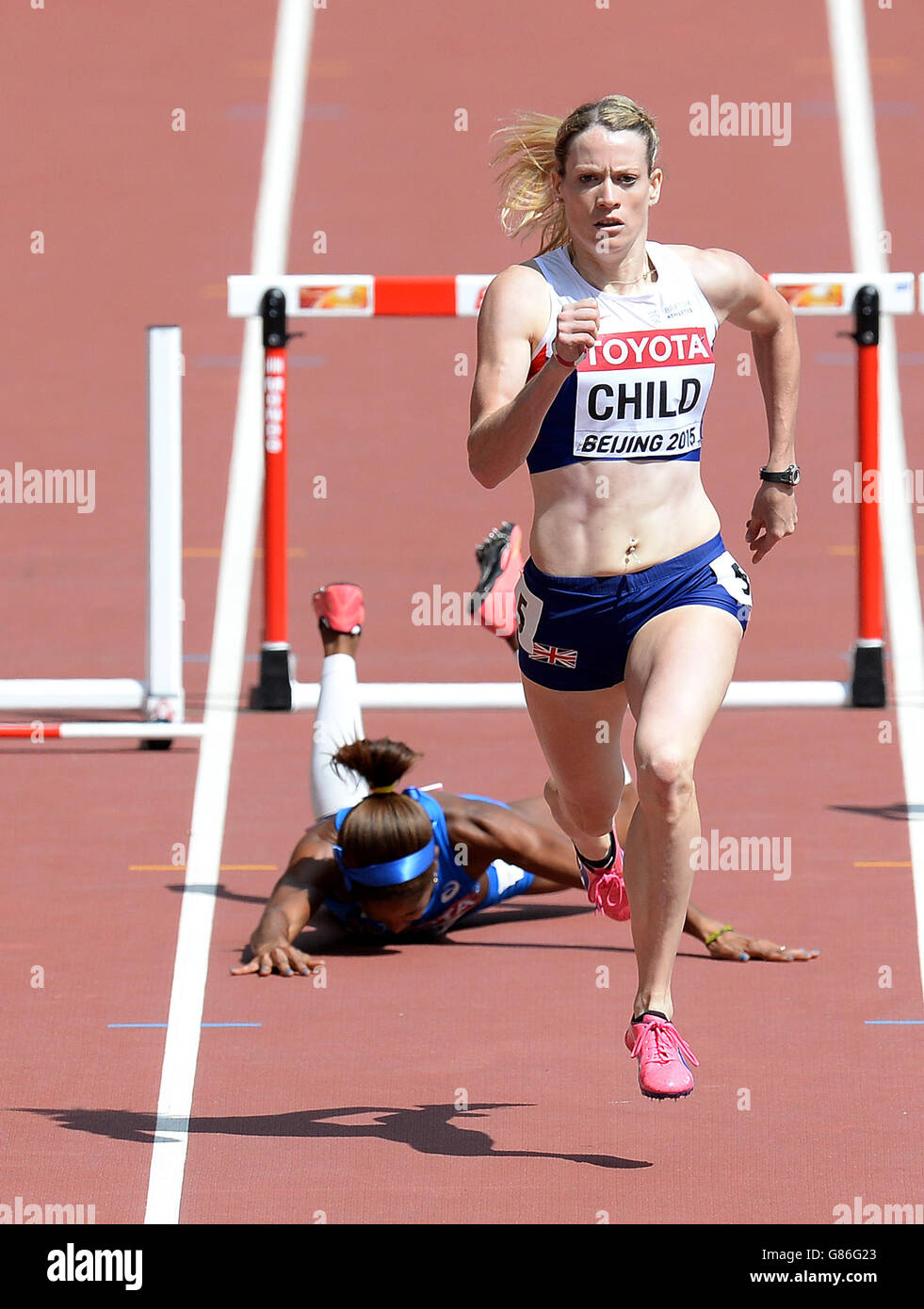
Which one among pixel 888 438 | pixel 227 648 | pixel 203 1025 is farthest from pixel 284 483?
pixel 888 438

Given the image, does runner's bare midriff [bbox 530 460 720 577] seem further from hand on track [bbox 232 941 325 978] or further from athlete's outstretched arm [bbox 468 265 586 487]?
hand on track [bbox 232 941 325 978]

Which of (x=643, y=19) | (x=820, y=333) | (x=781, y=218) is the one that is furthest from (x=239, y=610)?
(x=643, y=19)

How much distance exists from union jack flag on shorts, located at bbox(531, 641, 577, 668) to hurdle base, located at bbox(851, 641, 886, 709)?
5.25 metres

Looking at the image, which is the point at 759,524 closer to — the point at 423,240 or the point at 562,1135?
the point at 562,1135

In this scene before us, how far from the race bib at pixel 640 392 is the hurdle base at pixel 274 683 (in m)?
5.32

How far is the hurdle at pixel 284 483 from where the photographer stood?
10.7 m

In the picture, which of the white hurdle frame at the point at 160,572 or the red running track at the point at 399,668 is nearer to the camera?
the red running track at the point at 399,668

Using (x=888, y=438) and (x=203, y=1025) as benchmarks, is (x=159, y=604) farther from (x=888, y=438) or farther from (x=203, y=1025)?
(x=888, y=438)

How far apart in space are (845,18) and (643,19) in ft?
5.90

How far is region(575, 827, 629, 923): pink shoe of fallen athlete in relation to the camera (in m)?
6.86

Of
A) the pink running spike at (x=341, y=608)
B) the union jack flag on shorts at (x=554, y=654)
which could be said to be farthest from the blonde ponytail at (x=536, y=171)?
the pink running spike at (x=341, y=608)

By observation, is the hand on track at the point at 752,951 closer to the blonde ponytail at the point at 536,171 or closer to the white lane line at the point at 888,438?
the white lane line at the point at 888,438

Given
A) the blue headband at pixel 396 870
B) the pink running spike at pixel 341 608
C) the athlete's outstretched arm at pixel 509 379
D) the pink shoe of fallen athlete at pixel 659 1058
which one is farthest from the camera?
the pink running spike at pixel 341 608

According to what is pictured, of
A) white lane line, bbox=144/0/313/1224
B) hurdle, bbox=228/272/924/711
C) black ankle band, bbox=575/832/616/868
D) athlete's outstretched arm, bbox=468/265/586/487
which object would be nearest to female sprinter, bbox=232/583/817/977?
white lane line, bbox=144/0/313/1224
